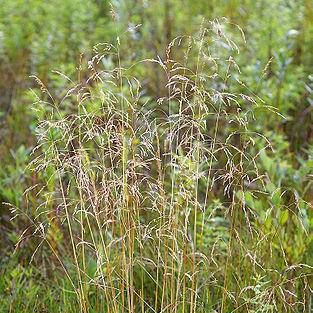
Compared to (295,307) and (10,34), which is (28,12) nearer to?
(10,34)

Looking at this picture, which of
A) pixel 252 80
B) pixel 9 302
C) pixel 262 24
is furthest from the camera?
pixel 262 24

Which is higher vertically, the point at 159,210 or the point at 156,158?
the point at 156,158

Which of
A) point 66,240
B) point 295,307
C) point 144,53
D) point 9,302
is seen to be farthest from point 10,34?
point 295,307

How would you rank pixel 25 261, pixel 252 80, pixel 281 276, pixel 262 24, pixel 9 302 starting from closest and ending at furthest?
pixel 281 276 < pixel 9 302 < pixel 25 261 < pixel 252 80 < pixel 262 24

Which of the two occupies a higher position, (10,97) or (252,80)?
(252,80)

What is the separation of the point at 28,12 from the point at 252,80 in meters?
2.12

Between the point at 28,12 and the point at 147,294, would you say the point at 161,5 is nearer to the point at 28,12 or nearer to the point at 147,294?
the point at 28,12

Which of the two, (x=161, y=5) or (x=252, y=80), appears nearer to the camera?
(x=252, y=80)

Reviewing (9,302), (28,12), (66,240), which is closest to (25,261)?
(66,240)

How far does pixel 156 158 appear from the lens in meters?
2.40

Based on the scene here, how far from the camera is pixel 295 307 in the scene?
291cm

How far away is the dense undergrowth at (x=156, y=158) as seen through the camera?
2.48 meters

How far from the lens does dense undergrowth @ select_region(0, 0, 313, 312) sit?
248 cm

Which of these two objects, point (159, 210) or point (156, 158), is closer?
point (156, 158)
